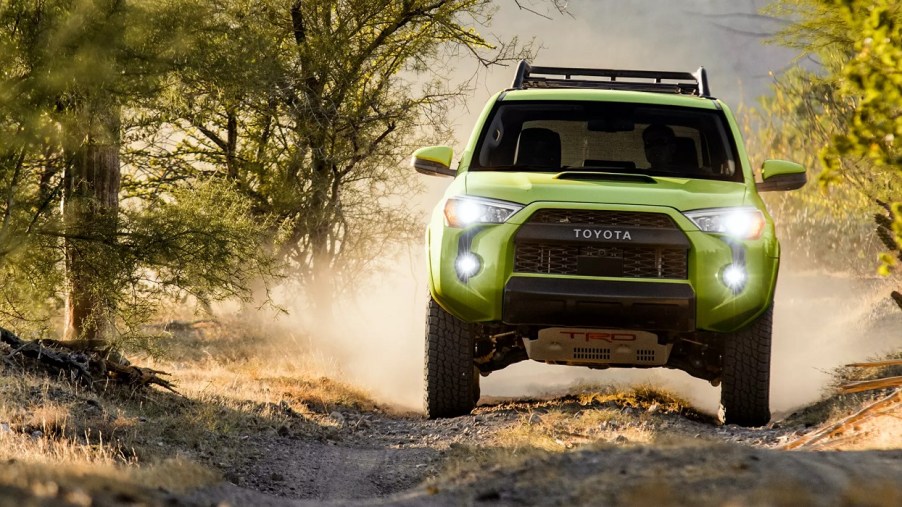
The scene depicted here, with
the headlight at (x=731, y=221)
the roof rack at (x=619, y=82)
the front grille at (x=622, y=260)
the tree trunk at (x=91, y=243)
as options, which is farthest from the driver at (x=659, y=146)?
the tree trunk at (x=91, y=243)

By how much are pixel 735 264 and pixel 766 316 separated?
2.05 feet

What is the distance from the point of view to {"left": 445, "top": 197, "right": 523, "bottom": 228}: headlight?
26.6 feet

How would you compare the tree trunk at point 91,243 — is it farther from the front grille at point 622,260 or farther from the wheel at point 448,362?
the front grille at point 622,260

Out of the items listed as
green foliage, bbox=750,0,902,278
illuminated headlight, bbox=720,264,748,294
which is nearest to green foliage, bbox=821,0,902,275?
green foliage, bbox=750,0,902,278

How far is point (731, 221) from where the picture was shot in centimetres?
816

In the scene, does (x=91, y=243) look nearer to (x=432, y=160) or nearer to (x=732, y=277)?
(x=432, y=160)

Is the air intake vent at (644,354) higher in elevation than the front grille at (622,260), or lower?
lower

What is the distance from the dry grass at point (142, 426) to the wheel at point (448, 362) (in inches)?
50.4

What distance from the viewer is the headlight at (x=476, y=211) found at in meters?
8.10

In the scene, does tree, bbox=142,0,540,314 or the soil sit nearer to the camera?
the soil

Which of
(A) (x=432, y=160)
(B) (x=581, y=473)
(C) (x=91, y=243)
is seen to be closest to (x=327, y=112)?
(C) (x=91, y=243)

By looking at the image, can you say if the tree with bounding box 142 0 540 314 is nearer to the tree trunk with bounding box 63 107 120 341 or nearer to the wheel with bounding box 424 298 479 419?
the tree trunk with bounding box 63 107 120 341

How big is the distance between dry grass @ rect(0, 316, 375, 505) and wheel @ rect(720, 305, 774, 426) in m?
3.23

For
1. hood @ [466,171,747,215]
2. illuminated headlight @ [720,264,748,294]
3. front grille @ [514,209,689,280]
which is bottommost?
illuminated headlight @ [720,264,748,294]
